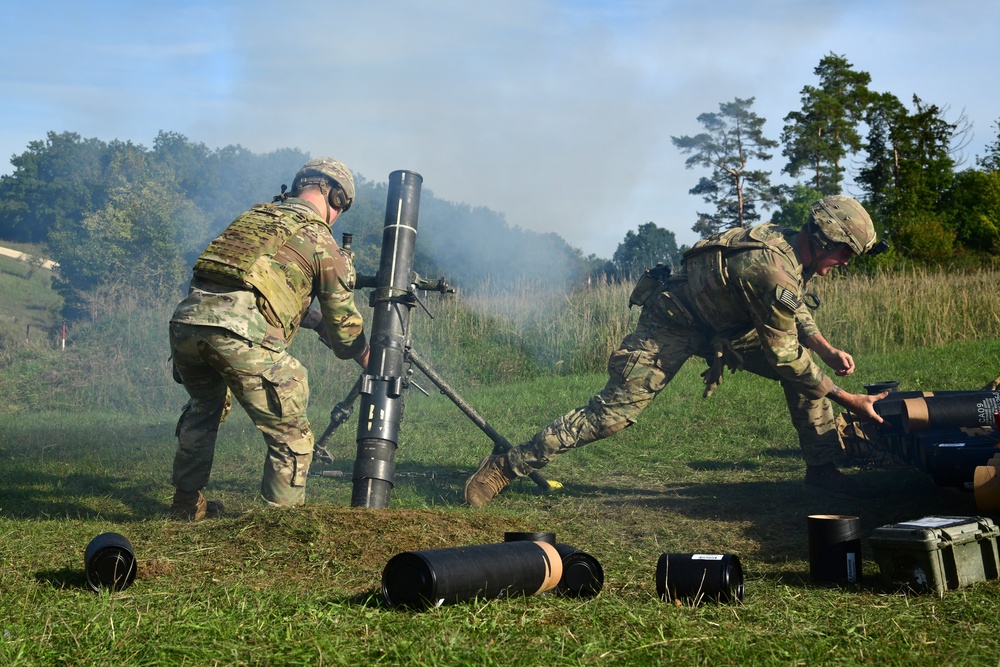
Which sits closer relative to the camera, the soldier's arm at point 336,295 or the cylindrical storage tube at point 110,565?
the cylindrical storage tube at point 110,565

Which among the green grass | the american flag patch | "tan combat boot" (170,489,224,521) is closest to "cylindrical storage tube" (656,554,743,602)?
the green grass

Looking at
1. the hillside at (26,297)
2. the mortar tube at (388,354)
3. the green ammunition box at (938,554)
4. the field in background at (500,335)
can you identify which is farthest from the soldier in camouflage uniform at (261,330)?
the hillside at (26,297)

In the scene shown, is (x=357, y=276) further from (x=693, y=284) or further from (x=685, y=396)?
(x=685, y=396)

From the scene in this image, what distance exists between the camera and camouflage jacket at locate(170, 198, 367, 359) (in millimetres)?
5207

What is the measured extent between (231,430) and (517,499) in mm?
4600

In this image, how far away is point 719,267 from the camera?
21.4ft

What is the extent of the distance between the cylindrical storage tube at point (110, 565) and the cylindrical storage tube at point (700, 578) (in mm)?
2170

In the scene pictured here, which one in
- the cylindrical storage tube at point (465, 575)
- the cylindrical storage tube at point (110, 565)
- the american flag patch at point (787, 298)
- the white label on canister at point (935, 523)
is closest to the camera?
the cylindrical storage tube at point (465, 575)

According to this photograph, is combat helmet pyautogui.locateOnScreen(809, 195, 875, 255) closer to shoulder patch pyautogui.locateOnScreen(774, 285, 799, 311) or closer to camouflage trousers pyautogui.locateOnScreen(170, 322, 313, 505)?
shoulder patch pyautogui.locateOnScreen(774, 285, 799, 311)

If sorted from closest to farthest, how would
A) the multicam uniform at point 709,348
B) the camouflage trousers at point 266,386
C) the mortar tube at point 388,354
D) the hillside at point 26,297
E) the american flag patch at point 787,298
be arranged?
the camouflage trousers at point 266,386, the mortar tube at point 388,354, the american flag patch at point 787,298, the multicam uniform at point 709,348, the hillside at point 26,297

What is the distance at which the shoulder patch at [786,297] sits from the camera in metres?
6.24

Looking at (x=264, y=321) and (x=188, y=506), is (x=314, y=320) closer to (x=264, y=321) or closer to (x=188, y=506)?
(x=264, y=321)

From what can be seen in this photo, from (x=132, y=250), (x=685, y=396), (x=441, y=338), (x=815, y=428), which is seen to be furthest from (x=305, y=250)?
(x=132, y=250)

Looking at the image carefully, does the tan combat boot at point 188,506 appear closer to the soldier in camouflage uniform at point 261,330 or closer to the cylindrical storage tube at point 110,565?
the soldier in camouflage uniform at point 261,330
